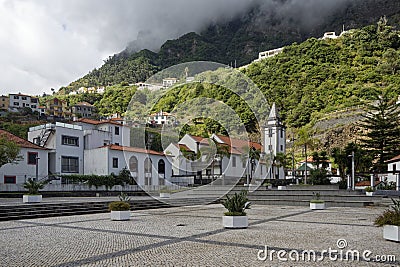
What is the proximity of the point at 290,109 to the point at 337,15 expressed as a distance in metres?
95.6

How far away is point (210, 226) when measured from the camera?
11633 millimetres

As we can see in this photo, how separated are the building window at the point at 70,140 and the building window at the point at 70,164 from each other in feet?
4.81

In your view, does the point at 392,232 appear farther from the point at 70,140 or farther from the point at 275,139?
the point at 275,139

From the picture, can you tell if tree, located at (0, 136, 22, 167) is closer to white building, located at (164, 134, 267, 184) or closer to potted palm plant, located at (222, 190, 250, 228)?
white building, located at (164, 134, 267, 184)

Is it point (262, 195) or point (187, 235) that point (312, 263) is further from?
point (262, 195)

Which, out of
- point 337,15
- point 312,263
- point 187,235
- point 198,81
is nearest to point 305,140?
point 198,81

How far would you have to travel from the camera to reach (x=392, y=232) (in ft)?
27.9

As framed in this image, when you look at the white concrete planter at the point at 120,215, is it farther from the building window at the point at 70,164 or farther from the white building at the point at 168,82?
the building window at the point at 70,164

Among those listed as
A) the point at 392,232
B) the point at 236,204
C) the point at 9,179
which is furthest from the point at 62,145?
the point at 392,232

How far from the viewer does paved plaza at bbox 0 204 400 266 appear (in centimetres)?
660

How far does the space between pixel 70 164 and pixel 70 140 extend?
95.7 inches

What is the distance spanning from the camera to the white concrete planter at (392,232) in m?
8.39

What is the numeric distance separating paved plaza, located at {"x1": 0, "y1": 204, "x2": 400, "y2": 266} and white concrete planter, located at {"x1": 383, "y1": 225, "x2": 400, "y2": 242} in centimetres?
18

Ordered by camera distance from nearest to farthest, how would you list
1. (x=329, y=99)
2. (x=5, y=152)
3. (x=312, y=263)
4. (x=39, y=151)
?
(x=312, y=263) → (x=5, y=152) → (x=39, y=151) → (x=329, y=99)
